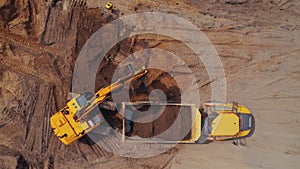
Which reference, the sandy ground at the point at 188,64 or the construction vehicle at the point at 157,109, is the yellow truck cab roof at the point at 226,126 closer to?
the construction vehicle at the point at 157,109

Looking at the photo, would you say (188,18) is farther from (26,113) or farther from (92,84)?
(26,113)

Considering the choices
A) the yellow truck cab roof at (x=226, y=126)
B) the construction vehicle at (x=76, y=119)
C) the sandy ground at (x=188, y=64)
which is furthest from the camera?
the sandy ground at (x=188, y=64)

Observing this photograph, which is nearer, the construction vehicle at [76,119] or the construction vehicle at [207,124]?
the construction vehicle at [76,119]

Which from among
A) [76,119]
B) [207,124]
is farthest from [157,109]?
[76,119]

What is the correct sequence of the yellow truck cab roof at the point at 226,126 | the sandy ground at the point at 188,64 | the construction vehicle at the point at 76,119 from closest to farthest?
the construction vehicle at the point at 76,119
the yellow truck cab roof at the point at 226,126
the sandy ground at the point at 188,64

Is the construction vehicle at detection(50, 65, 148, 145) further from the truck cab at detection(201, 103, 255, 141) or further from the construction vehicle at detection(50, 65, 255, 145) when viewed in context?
the truck cab at detection(201, 103, 255, 141)

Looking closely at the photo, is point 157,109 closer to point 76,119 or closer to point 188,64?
point 188,64

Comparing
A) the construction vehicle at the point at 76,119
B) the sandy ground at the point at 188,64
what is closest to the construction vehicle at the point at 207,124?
the sandy ground at the point at 188,64

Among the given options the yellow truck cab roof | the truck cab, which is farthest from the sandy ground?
the yellow truck cab roof
